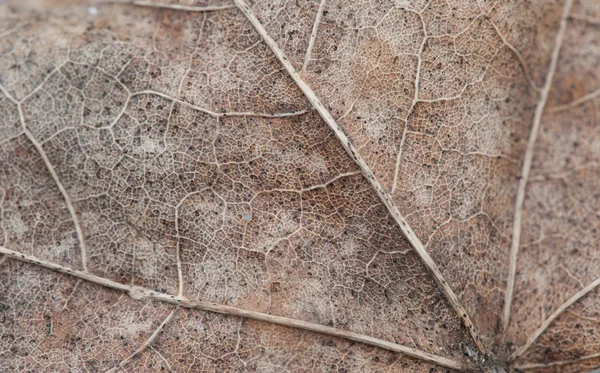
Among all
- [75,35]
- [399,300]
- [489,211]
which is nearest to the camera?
[399,300]

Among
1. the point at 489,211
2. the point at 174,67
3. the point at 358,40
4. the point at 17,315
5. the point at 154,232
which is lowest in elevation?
the point at 17,315

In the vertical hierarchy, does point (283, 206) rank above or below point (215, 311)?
above

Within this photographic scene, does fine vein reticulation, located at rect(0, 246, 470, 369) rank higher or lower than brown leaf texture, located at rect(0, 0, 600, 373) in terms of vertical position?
lower

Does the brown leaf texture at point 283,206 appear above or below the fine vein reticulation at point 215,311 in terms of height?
above

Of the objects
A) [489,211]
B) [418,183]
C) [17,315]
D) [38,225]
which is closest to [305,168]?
[418,183]

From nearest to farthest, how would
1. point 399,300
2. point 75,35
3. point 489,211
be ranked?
point 399,300 < point 489,211 < point 75,35

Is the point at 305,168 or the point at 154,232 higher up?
the point at 305,168

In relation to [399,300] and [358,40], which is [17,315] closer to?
[399,300]

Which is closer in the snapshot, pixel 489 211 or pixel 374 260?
pixel 374 260
